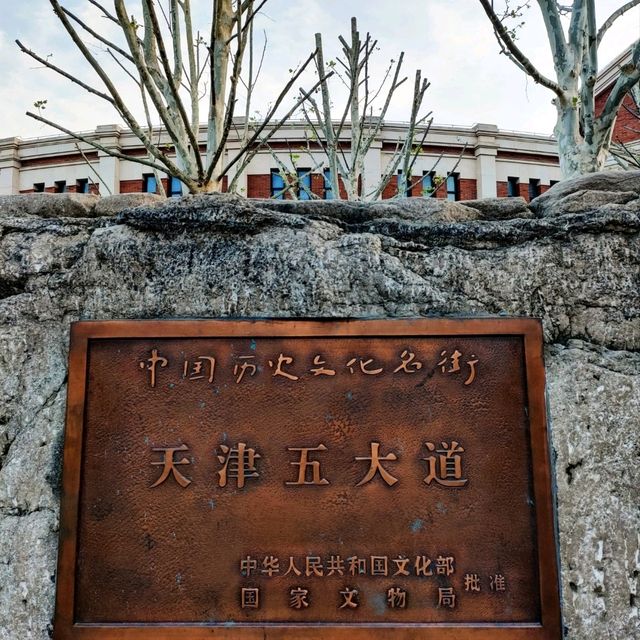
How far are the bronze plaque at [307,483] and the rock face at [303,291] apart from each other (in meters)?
0.08

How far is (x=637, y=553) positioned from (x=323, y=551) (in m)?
0.98

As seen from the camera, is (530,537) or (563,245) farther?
(563,245)

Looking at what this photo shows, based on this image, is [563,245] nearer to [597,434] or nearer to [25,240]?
[597,434]

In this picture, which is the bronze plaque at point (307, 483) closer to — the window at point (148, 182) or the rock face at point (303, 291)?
the rock face at point (303, 291)

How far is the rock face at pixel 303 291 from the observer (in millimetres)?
2033

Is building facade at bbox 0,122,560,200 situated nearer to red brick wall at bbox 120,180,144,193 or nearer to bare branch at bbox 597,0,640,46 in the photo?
red brick wall at bbox 120,180,144,193

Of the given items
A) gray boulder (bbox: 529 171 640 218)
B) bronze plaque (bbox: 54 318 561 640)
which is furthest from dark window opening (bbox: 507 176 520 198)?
bronze plaque (bbox: 54 318 561 640)

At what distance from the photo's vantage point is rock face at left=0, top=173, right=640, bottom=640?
203cm

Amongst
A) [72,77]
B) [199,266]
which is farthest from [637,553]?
[72,77]

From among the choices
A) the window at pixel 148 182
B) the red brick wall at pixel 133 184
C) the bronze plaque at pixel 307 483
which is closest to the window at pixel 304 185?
the window at pixel 148 182

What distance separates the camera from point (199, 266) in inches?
86.0

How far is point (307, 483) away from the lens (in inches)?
81.3

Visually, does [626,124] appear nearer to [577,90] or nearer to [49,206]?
[577,90]

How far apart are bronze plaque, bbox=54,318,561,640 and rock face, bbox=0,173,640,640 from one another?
3.0 inches
